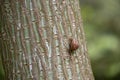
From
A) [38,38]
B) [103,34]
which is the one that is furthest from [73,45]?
[103,34]

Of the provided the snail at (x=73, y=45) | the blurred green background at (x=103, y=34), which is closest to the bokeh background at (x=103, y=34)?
A: the blurred green background at (x=103, y=34)

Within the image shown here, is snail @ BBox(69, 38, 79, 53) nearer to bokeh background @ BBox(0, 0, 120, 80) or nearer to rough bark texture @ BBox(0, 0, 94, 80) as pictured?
rough bark texture @ BBox(0, 0, 94, 80)

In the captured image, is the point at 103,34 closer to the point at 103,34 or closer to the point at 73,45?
the point at 103,34

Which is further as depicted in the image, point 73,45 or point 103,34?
point 103,34

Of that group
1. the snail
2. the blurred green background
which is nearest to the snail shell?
the snail

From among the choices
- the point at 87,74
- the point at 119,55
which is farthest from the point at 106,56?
the point at 87,74

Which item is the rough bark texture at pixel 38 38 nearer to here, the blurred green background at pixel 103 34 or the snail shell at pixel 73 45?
the snail shell at pixel 73 45

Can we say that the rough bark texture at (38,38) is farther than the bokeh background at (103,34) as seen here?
No

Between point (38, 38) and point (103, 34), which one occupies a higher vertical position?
point (38, 38)
